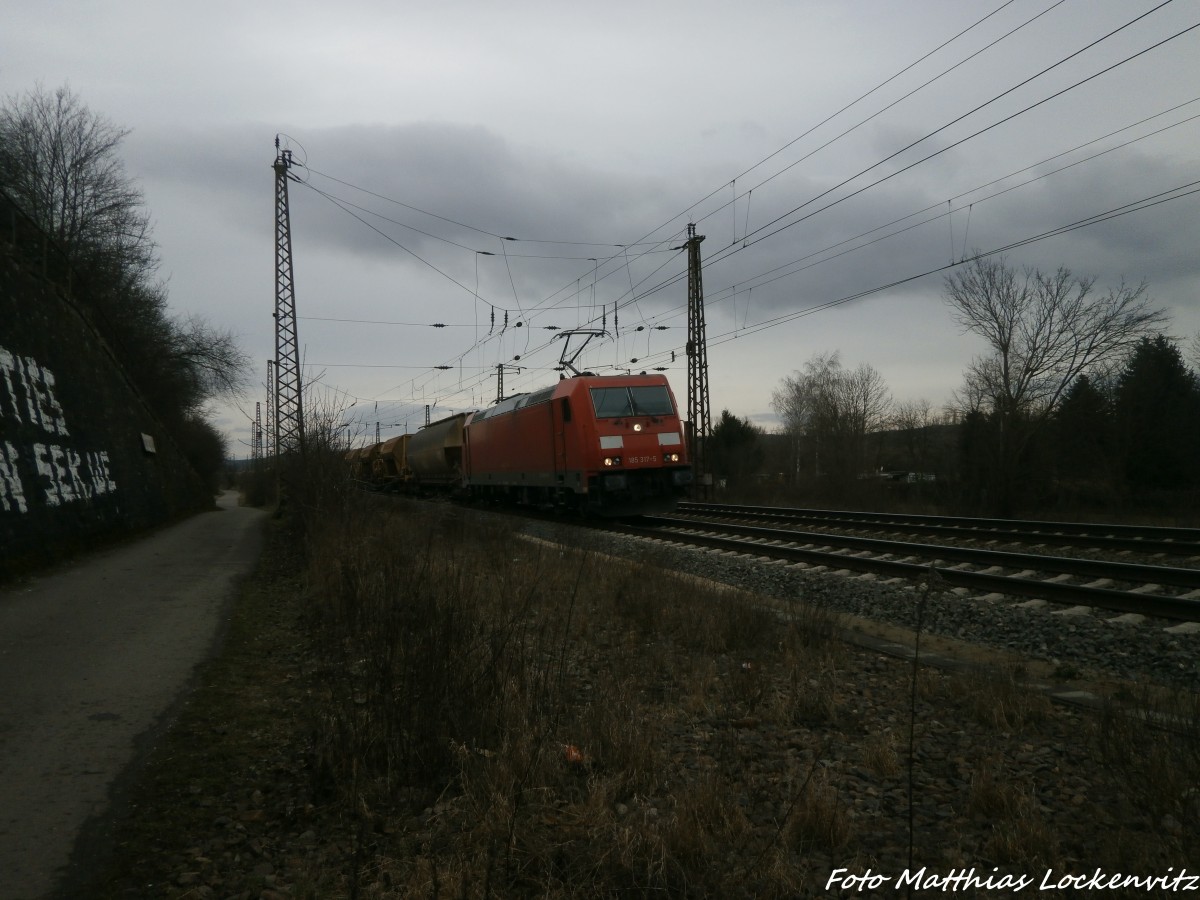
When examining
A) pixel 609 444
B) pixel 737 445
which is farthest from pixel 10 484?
pixel 737 445

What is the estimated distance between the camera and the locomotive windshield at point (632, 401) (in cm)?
1861

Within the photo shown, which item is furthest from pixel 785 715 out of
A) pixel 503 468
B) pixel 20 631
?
pixel 503 468

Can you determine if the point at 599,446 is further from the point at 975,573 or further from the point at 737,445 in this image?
the point at 737,445

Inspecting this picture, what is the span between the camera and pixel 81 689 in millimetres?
6078

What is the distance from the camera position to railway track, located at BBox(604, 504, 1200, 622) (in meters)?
8.50

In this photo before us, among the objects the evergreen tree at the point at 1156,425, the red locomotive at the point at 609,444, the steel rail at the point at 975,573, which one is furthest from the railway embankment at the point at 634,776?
the evergreen tree at the point at 1156,425

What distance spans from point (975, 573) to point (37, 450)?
45.9 ft

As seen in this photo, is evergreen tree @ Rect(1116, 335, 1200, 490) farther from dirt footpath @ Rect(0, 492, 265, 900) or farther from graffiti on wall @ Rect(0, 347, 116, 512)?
graffiti on wall @ Rect(0, 347, 116, 512)

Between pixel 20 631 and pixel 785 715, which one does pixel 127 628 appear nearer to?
pixel 20 631

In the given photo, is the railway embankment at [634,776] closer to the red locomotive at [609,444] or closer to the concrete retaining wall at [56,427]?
the concrete retaining wall at [56,427]

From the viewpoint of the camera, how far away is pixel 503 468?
79.3 ft

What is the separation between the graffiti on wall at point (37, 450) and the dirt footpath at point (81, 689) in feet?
4.48

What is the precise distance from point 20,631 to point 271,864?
607cm

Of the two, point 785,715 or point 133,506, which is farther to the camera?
point 133,506
